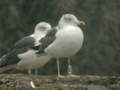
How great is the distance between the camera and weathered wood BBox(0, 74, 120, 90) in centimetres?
875

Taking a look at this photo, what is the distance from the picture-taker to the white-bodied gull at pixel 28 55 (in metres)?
11.9

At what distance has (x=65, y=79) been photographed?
991cm

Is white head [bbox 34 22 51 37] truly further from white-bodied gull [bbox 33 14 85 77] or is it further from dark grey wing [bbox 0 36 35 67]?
white-bodied gull [bbox 33 14 85 77]

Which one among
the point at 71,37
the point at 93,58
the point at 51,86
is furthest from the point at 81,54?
the point at 51,86

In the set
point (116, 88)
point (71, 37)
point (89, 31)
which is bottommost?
point (116, 88)

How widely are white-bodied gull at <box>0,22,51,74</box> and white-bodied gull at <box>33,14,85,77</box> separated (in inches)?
33.3

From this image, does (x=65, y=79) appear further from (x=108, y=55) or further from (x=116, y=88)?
(x=108, y=55)

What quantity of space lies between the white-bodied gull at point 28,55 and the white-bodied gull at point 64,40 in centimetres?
85

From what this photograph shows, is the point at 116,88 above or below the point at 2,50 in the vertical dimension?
below

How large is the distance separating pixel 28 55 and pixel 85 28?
27.8ft

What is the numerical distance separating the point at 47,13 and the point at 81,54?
220 cm

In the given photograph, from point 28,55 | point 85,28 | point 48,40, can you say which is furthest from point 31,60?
point 85,28

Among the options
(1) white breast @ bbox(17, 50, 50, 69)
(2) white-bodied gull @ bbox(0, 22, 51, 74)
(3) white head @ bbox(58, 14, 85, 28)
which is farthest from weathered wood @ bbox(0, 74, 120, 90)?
(2) white-bodied gull @ bbox(0, 22, 51, 74)

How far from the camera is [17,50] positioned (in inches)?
494
